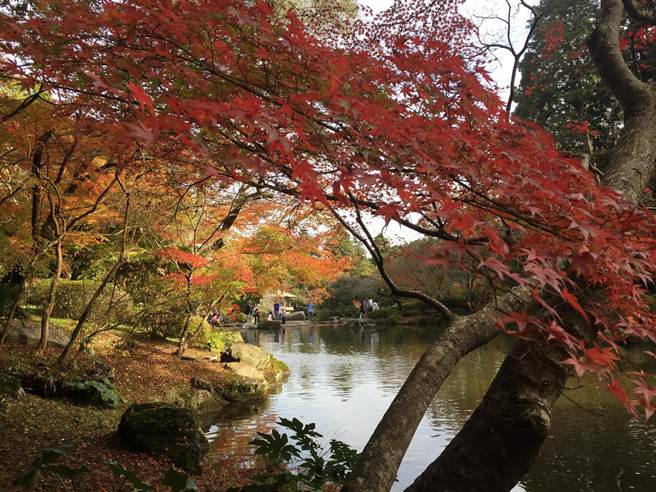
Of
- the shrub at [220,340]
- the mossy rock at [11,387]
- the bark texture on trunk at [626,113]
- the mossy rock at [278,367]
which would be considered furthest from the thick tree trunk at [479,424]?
the shrub at [220,340]

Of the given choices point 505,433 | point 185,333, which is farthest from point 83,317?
point 505,433

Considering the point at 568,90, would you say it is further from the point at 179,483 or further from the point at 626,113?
the point at 179,483

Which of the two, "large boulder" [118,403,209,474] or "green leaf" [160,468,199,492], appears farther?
"large boulder" [118,403,209,474]

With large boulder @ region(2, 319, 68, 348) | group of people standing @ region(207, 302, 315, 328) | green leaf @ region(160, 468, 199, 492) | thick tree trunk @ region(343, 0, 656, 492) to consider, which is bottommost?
group of people standing @ region(207, 302, 315, 328)

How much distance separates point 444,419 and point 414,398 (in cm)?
564

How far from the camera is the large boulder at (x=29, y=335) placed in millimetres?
7902

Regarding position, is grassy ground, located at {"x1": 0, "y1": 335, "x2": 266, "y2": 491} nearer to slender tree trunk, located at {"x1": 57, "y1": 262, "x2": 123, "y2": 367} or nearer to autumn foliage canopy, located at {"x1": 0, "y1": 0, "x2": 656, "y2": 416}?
slender tree trunk, located at {"x1": 57, "y1": 262, "x2": 123, "y2": 367}

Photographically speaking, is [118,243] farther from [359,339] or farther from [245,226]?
[359,339]

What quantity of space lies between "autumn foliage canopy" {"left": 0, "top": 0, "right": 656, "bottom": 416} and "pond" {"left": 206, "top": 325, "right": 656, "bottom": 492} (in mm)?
865

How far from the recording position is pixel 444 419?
25.5 feet

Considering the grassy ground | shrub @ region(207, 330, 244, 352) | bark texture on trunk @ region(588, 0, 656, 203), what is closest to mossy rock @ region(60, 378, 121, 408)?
the grassy ground

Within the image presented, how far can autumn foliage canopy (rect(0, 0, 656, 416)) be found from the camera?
1.89m

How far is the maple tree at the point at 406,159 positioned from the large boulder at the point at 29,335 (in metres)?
6.10

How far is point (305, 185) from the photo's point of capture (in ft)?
5.92
